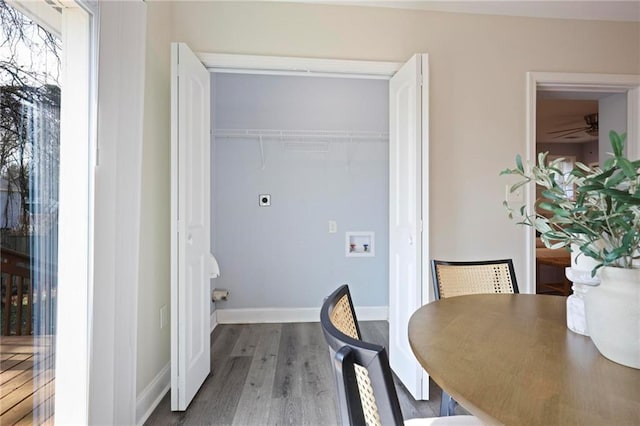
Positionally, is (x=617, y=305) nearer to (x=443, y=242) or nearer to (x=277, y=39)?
(x=443, y=242)

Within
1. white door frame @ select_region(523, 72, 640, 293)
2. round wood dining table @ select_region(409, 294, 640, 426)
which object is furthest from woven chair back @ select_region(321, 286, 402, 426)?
white door frame @ select_region(523, 72, 640, 293)

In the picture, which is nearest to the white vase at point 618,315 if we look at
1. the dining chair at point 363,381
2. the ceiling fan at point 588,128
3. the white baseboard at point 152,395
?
the dining chair at point 363,381

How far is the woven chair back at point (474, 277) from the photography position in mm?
1517

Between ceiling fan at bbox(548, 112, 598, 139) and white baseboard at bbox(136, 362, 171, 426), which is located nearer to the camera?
white baseboard at bbox(136, 362, 171, 426)

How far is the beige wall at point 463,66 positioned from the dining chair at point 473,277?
0.54 m

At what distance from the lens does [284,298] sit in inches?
123

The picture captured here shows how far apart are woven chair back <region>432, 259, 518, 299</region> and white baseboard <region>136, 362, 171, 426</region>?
171 cm

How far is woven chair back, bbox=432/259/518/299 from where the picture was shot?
152 centimetres

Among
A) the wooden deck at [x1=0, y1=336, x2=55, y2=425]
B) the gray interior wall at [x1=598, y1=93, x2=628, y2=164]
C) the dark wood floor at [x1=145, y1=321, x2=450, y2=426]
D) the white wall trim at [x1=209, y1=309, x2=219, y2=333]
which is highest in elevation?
the gray interior wall at [x1=598, y1=93, x2=628, y2=164]

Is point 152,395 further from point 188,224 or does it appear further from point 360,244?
point 360,244

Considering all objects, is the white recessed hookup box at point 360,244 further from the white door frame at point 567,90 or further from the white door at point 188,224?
the white door at point 188,224

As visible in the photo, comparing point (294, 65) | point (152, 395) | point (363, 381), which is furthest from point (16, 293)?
point (294, 65)

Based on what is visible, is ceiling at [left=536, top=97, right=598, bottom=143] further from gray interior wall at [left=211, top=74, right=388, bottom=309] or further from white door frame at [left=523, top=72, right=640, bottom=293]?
gray interior wall at [left=211, top=74, right=388, bottom=309]

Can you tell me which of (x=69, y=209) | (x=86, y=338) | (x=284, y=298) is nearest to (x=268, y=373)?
(x=284, y=298)
